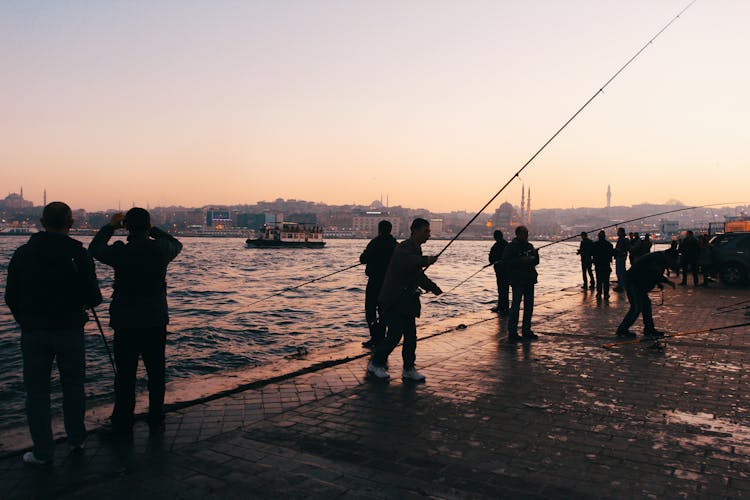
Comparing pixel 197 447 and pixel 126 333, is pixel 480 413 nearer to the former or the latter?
pixel 197 447

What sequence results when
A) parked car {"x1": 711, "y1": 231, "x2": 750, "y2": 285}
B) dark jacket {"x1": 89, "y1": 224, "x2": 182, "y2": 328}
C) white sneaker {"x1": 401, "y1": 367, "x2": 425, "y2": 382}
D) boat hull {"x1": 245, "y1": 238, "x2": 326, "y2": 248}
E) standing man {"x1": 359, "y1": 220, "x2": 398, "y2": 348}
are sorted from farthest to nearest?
boat hull {"x1": 245, "y1": 238, "x2": 326, "y2": 248} < parked car {"x1": 711, "y1": 231, "x2": 750, "y2": 285} < standing man {"x1": 359, "y1": 220, "x2": 398, "y2": 348} < white sneaker {"x1": 401, "y1": 367, "x2": 425, "y2": 382} < dark jacket {"x1": 89, "y1": 224, "x2": 182, "y2": 328}

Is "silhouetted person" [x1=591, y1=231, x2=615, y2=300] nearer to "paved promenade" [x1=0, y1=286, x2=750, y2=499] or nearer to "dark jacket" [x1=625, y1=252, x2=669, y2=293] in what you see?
"dark jacket" [x1=625, y1=252, x2=669, y2=293]

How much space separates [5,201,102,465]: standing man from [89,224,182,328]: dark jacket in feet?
0.93

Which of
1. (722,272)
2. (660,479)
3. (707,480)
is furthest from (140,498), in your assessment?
(722,272)

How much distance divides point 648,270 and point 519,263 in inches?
67.6

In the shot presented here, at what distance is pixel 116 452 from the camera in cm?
374

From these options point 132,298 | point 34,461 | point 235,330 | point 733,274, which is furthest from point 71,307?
point 733,274

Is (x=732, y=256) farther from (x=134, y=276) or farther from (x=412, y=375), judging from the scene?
(x=134, y=276)

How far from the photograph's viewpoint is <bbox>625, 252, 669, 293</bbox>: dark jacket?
25.5 feet

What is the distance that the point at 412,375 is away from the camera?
5633 millimetres

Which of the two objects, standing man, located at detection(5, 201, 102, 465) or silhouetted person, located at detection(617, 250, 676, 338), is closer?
standing man, located at detection(5, 201, 102, 465)

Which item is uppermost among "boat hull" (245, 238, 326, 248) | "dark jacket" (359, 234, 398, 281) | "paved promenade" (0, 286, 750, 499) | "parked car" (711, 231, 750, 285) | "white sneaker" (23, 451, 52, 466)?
"dark jacket" (359, 234, 398, 281)

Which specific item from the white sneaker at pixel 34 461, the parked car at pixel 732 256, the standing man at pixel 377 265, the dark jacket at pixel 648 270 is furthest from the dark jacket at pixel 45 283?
the parked car at pixel 732 256

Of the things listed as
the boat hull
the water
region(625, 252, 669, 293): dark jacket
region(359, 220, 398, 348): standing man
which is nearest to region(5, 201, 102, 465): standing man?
the water
